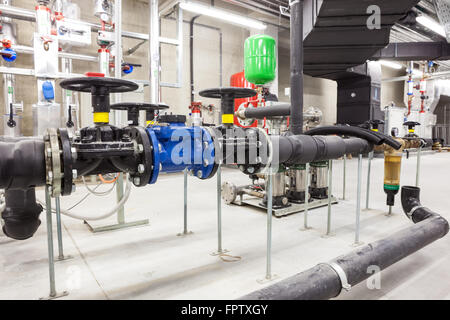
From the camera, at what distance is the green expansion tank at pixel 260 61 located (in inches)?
75.4

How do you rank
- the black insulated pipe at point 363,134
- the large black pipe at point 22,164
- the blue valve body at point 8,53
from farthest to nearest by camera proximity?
the blue valve body at point 8,53, the black insulated pipe at point 363,134, the large black pipe at point 22,164

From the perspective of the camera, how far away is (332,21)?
2480 millimetres

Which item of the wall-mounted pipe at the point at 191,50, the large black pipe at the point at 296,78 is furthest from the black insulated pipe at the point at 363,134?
the wall-mounted pipe at the point at 191,50

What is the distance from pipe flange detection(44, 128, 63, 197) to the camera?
2.41 feet

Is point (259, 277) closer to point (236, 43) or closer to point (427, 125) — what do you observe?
point (236, 43)

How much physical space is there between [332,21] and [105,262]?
2.47 m

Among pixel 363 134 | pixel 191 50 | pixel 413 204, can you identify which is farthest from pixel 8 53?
pixel 413 204

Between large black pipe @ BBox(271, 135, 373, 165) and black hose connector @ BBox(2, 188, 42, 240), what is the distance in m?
1.22

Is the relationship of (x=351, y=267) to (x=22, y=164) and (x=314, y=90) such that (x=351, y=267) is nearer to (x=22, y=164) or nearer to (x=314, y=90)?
(x=22, y=164)

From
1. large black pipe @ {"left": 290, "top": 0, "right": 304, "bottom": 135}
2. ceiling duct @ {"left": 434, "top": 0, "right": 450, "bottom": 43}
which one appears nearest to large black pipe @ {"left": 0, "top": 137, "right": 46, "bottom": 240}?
large black pipe @ {"left": 290, "top": 0, "right": 304, "bottom": 135}

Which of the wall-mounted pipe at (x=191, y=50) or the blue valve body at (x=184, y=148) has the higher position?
the wall-mounted pipe at (x=191, y=50)

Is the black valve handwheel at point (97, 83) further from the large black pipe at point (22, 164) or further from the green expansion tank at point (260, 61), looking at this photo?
the green expansion tank at point (260, 61)

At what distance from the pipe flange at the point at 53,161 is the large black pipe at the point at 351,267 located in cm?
62
